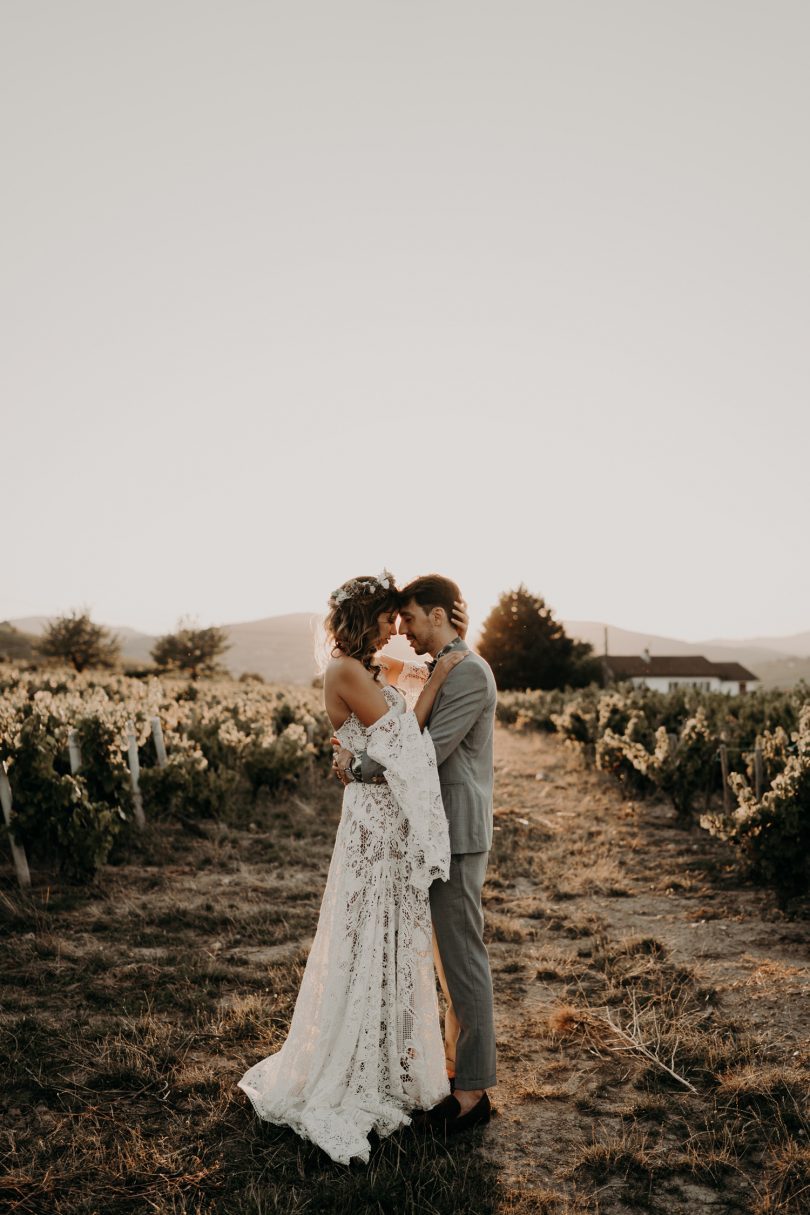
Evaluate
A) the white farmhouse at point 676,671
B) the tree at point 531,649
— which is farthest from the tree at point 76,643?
the white farmhouse at point 676,671

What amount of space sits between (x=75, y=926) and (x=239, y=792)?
555cm

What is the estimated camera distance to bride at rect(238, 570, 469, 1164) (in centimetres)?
335

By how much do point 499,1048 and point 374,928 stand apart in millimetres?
1405

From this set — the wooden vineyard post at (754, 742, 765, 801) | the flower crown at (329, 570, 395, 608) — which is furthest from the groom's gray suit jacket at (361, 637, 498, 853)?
the wooden vineyard post at (754, 742, 765, 801)

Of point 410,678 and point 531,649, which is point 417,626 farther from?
point 531,649

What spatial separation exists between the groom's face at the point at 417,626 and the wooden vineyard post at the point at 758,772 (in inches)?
251

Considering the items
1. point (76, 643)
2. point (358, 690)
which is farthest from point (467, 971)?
point (76, 643)

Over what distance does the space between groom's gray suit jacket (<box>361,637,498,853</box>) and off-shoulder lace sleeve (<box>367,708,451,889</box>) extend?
0.07m

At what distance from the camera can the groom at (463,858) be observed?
3.42 metres

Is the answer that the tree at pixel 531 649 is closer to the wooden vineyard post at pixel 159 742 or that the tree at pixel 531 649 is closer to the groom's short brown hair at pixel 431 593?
the wooden vineyard post at pixel 159 742

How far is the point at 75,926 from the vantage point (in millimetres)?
6289

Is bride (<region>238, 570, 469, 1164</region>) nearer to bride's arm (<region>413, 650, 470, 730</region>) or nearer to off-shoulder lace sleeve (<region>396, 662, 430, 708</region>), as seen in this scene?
bride's arm (<region>413, 650, 470, 730</region>)

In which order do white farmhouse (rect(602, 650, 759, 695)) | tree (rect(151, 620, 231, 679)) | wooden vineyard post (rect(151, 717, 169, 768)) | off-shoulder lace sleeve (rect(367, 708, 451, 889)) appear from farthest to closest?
white farmhouse (rect(602, 650, 759, 695))
tree (rect(151, 620, 231, 679))
wooden vineyard post (rect(151, 717, 169, 768))
off-shoulder lace sleeve (rect(367, 708, 451, 889))

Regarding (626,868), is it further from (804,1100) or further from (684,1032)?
(804,1100)
